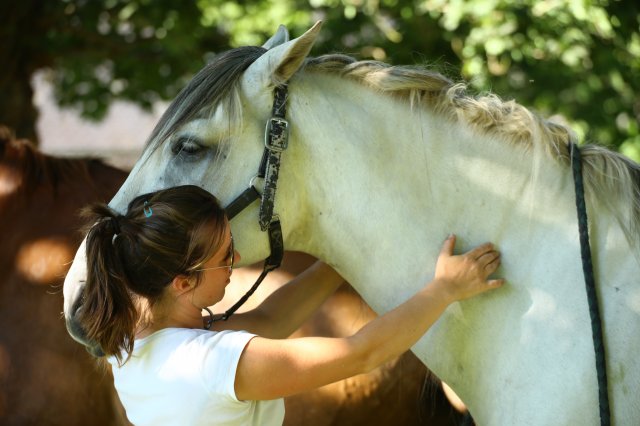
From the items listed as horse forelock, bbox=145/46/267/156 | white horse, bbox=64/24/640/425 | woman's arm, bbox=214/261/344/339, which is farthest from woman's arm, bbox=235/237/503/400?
horse forelock, bbox=145/46/267/156

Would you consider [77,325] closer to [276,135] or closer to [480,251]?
[276,135]

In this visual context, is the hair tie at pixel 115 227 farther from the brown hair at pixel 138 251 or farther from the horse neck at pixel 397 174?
the horse neck at pixel 397 174

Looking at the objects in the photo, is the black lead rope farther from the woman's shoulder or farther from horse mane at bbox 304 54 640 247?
the woman's shoulder

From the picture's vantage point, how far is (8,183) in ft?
10.3

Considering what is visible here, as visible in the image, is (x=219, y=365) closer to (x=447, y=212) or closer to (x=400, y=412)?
(x=447, y=212)

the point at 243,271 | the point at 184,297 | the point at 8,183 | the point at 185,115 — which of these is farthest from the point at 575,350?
the point at 8,183

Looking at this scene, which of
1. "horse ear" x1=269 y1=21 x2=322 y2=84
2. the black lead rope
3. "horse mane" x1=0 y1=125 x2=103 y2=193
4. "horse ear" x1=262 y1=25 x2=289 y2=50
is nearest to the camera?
the black lead rope

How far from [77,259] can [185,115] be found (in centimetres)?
46

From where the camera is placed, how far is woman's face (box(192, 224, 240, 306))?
1903 mm

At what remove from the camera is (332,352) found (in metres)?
1.82

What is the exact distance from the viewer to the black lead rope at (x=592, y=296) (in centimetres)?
175

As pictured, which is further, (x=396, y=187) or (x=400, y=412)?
(x=400, y=412)

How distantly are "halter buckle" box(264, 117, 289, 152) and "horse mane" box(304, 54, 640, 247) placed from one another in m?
0.21

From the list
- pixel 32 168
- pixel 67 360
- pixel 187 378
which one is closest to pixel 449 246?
pixel 187 378
